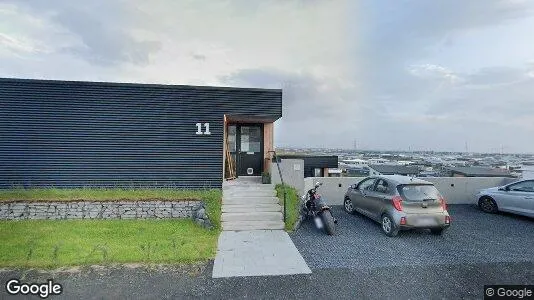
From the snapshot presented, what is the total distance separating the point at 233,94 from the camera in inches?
406

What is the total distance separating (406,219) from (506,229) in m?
3.91

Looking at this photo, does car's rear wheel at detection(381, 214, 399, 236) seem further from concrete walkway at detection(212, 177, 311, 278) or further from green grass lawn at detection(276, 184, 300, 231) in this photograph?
concrete walkway at detection(212, 177, 311, 278)

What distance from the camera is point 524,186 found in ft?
30.5

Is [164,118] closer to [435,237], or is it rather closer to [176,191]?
[176,191]

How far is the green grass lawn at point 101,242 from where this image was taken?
5.77m

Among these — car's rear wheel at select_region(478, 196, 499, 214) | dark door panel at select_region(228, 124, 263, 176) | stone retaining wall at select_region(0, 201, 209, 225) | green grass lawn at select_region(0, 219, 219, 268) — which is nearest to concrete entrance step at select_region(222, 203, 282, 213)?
stone retaining wall at select_region(0, 201, 209, 225)

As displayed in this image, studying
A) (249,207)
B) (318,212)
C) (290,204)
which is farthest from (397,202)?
(249,207)

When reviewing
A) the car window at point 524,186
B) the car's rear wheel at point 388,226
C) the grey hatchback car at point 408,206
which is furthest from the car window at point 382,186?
the car window at point 524,186

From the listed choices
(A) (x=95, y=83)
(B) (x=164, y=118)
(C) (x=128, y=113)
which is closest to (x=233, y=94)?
(B) (x=164, y=118)

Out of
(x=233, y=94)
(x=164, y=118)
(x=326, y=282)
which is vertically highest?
(x=233, y=94)

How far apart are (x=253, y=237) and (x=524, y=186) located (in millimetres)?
9801

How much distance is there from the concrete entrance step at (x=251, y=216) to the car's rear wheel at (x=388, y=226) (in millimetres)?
3035

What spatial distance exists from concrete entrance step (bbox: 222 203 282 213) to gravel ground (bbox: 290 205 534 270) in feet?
3.68

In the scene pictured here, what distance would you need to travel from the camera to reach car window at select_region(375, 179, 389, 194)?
7760mm
